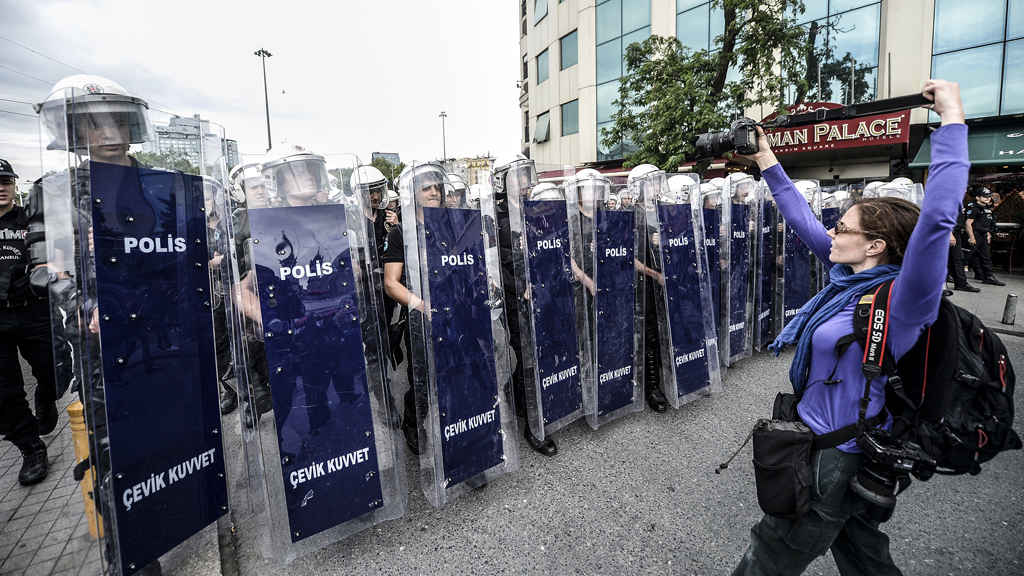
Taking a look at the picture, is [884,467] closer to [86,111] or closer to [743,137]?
[743,137]

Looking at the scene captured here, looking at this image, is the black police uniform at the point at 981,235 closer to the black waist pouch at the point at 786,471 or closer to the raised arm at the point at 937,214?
the raised arm at the point at 937,214

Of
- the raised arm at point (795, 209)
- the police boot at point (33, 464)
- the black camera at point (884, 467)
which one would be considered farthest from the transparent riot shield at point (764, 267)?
the police boot at point (33, 464)

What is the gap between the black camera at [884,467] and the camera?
4.61ft

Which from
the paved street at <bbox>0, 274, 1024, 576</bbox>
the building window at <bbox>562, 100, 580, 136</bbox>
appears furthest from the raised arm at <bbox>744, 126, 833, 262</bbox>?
the building window at <bbox>562, 100, 580, 136</bbox>

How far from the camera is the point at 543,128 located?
25094mm

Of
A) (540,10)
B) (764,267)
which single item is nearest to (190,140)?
(764,267)

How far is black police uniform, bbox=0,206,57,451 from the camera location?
9.52ft

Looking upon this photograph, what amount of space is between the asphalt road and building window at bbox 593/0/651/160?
732 inches

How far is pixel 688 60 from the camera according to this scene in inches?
414

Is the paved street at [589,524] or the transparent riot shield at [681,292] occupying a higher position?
the transparent riot shield at [681,292]

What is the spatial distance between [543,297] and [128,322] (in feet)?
7.37

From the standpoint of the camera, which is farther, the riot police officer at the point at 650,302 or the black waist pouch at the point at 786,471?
the riot police officer at the point at 650,302

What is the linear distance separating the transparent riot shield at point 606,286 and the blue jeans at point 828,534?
1.85 metres

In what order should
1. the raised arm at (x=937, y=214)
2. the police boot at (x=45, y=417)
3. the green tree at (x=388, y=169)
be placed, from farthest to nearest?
the green tree at (x=388, y=169) < the police boot at (x=45, y=417) < the raised arm at (x=937, y=214)
